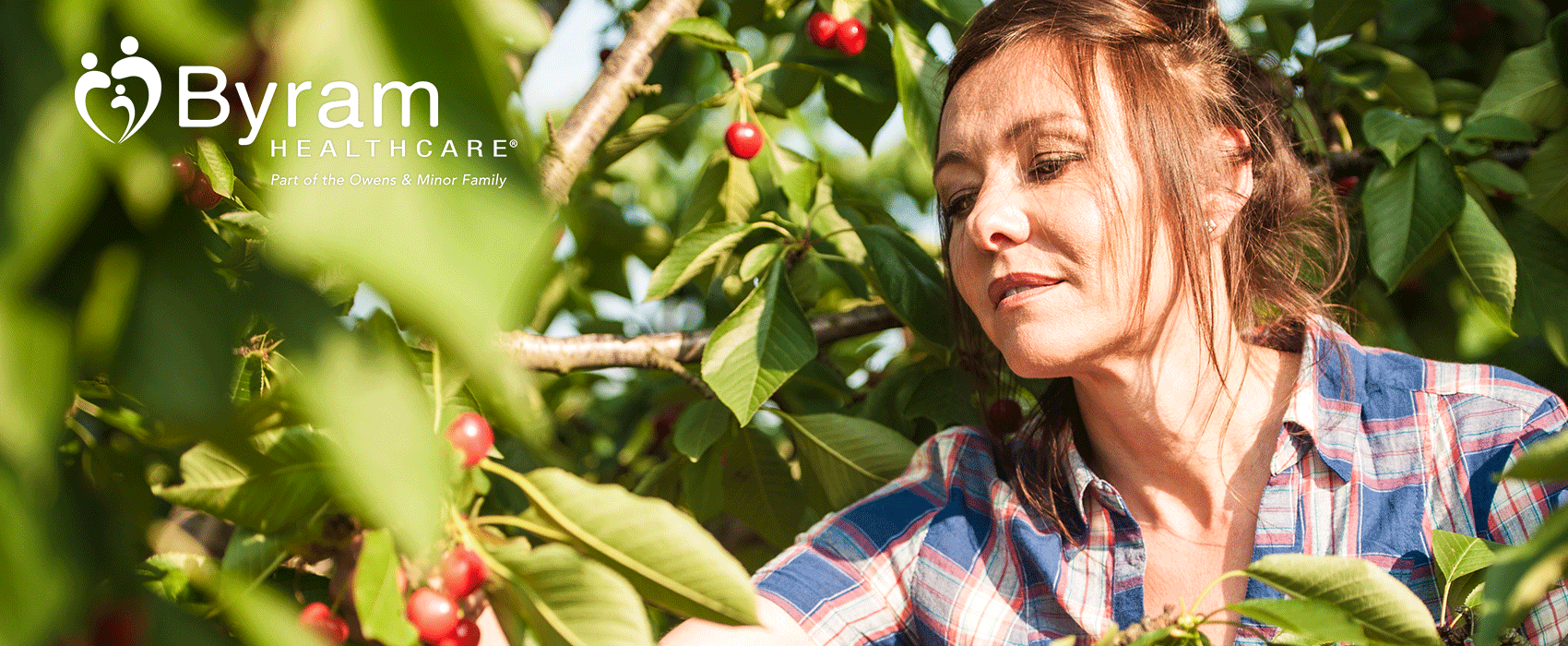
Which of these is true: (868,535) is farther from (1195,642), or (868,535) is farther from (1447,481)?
(1447,481)

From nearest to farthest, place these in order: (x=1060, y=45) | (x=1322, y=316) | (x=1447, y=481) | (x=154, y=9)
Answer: (x=154, y=9), (x=1447, y=481), (x=1060, y=45), (x=1322, y=316)

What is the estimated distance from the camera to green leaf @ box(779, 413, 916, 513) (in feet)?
5.77

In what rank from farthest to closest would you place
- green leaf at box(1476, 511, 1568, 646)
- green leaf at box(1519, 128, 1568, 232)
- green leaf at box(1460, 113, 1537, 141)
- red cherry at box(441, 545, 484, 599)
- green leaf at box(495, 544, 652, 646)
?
green leaf at box(1519, 128, 1568, 232), green leaf at box(1460, 113, 1537, 141), red cherry at box(441, 545, 484, 599), green leaf at box(495, 544, 652, 646), green leaf at box(1476, 511, 1568, 646)

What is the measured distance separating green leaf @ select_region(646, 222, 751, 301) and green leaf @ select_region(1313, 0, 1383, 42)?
1395 millimetres

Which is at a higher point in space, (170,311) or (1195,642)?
(170,311)

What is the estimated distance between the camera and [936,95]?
1901 mm

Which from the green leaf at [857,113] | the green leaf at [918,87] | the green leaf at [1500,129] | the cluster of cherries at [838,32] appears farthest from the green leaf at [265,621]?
the green leaf at [1500,129]

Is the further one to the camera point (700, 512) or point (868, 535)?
point (700, 512)

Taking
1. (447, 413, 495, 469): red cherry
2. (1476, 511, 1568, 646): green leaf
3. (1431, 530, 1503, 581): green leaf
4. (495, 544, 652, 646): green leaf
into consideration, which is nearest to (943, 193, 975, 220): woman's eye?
(1431, 530, 1503, 581): green leaf

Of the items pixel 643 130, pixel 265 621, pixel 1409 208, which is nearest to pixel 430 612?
pixel 265 621

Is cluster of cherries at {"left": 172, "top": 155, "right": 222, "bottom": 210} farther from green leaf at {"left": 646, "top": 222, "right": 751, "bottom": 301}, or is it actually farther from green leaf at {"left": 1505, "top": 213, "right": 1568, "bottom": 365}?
green leaf at {"left": 1505, "top": 213, "right": 1568, "bottom": 365}

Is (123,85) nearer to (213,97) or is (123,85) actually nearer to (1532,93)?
(213,97)

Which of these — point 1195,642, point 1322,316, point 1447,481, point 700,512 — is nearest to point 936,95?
point 1322,316

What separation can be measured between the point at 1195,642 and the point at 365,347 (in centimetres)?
85
